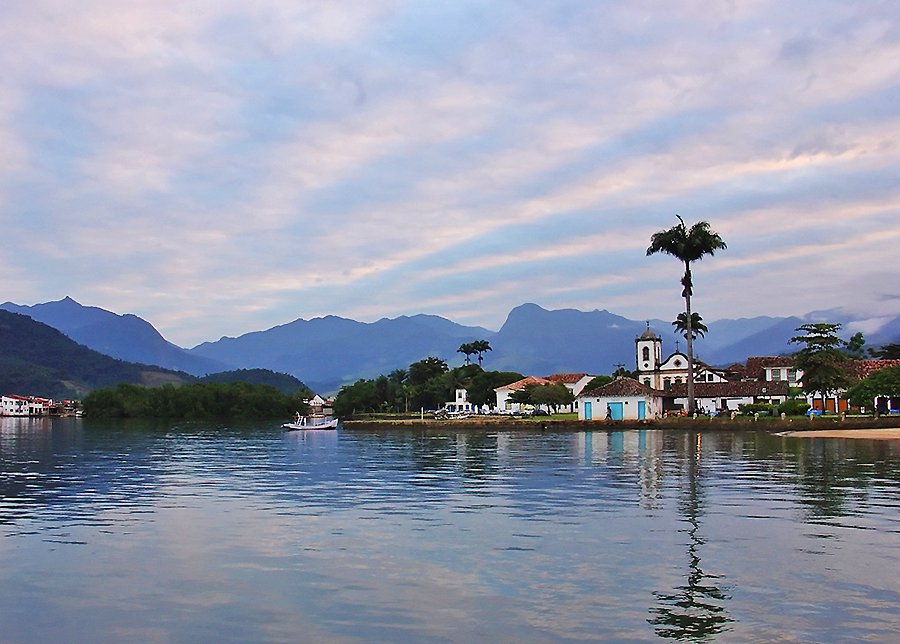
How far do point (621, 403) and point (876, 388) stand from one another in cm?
2503

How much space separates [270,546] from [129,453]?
40.3 m

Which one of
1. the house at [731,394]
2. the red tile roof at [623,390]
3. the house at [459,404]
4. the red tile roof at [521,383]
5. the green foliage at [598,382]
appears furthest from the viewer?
the house at [459,404]

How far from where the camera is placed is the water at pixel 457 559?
39.2 ft

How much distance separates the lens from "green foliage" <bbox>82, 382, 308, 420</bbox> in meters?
174

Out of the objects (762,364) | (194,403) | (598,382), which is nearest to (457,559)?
(762,364)

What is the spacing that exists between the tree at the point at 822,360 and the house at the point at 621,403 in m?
15.4

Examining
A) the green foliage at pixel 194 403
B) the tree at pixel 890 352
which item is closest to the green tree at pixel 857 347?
the tree at pixel 890 352

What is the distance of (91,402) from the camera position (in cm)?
18012

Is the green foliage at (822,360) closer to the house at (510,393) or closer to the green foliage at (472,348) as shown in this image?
the house at (510,393)

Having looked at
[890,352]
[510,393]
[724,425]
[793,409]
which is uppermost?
[890,352]

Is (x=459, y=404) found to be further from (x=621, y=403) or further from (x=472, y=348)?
(x=621, y=403)

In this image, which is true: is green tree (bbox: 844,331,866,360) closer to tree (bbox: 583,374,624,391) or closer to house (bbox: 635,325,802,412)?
house (bbox: 635,325,802,412)

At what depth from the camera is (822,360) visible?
8412cm

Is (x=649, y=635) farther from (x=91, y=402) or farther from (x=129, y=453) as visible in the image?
(x=91, y=402)
